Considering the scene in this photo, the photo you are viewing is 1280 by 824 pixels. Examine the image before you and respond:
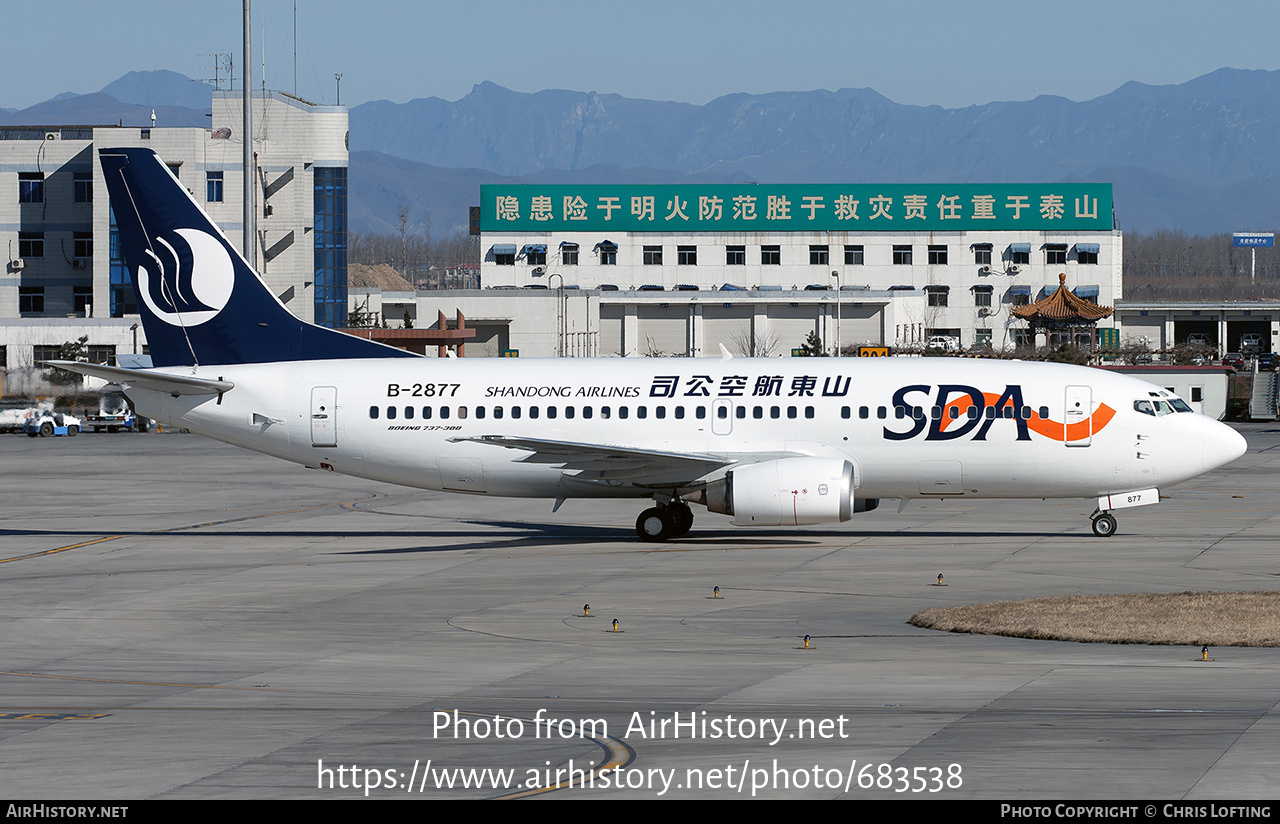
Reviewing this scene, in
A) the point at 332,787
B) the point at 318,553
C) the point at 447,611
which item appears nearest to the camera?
the point at 332,787

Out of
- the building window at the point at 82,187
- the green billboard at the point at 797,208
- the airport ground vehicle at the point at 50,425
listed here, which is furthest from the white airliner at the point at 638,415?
the green billboard at the point at 797,208

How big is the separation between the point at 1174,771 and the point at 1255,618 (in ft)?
35.6

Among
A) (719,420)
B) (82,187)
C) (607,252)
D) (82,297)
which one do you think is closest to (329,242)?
(82,187)

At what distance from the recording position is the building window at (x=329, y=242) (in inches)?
5281

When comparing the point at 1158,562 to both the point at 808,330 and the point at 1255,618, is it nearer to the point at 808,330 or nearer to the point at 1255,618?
the point at 1255,618

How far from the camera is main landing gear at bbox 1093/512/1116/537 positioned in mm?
37281

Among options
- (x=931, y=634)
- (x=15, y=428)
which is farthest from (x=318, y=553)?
(x=15, y=428)

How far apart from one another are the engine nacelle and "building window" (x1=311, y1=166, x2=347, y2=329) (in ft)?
340

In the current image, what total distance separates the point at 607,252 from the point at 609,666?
139 m

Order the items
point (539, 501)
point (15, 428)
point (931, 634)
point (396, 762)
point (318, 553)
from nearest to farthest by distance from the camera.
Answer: point (396, 762) → point (931, 634) → point (318, 553) → point (539, 501) → point (15, 428)

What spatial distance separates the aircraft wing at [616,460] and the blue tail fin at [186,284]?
6.66m

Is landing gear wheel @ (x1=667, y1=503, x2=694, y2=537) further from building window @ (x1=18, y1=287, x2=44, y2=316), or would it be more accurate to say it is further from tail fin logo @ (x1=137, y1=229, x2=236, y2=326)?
building window @ (x1=18, y1=287, x2=44, y2=316)

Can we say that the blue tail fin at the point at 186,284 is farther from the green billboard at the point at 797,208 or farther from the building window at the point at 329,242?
the green billboard at the point at 797,208

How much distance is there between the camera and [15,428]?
3578 inches
